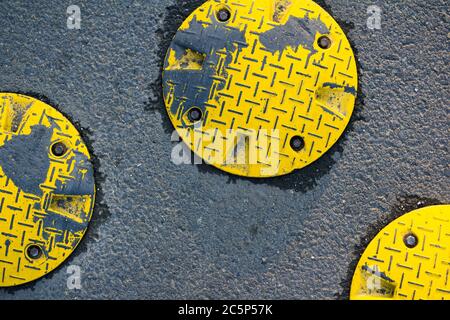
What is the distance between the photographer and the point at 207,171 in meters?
3.29

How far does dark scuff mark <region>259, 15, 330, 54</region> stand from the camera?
3.26 meters

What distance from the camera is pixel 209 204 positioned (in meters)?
3.28

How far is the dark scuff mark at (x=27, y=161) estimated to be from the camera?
3201 mm

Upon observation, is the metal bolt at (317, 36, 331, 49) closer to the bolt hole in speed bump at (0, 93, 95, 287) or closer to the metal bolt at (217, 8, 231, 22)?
the metal bolt at (217, 8, 231, 22)

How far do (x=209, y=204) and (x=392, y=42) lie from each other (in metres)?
1.22

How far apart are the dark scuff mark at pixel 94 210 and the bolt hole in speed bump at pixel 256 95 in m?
0.43

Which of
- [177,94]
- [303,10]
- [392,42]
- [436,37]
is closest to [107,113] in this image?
[177,94]

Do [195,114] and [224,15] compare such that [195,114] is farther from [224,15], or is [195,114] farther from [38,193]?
[38,193]

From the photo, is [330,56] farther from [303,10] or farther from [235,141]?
[235,141]

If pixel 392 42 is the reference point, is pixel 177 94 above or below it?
below

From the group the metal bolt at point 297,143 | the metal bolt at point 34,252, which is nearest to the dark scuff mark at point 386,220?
the metal bolt at point 297,143

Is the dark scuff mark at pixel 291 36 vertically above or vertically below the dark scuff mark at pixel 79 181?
above

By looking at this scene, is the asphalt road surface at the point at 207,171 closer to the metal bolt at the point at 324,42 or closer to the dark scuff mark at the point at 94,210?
the dark scuff mark at the point at 94,210

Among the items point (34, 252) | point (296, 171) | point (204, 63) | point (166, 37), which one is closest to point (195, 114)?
point (204, 63)
